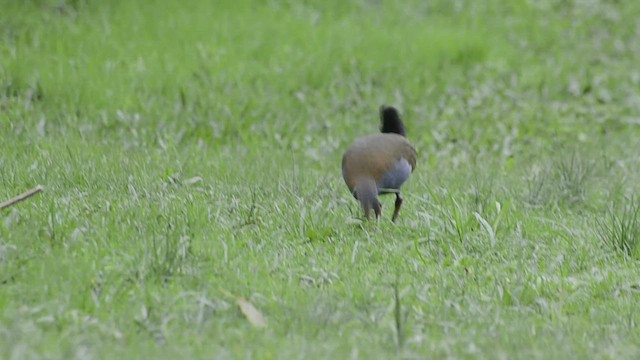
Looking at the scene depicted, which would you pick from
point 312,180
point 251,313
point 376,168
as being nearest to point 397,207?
point 376,168

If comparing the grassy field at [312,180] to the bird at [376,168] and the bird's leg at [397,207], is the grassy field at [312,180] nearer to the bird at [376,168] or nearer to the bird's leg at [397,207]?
the bird's leg at [397,207]

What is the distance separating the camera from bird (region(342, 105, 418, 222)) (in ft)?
22.9

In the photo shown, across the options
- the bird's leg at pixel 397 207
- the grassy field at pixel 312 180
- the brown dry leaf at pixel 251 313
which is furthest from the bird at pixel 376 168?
the brown dry leaf at pixel 251 313

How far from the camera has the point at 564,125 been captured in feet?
37.5

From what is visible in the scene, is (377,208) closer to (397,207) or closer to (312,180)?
(397,207)

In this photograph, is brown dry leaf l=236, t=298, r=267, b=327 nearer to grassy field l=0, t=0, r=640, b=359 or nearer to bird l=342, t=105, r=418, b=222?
grassy field l=0, t=0, r=640, b=359

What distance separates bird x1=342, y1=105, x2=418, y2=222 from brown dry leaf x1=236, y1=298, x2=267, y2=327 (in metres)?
1.81

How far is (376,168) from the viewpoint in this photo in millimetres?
7176

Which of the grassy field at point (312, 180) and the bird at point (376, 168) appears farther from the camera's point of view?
the bird at point (376, 168)

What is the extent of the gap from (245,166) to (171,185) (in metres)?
1.50

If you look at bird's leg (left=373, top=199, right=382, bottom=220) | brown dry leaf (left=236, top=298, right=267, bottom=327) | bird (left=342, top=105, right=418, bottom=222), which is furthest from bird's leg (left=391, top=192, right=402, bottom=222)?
brown dry leaf (left=236, top=298, right=267, bottom=327)

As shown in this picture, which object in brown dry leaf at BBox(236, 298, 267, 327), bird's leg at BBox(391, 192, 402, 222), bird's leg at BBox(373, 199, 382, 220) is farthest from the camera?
bird's leg at BBox(391, 192, 402, 222)

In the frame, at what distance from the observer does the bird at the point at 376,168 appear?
6988mm

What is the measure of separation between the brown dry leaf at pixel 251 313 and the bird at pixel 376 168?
5.94 ft
